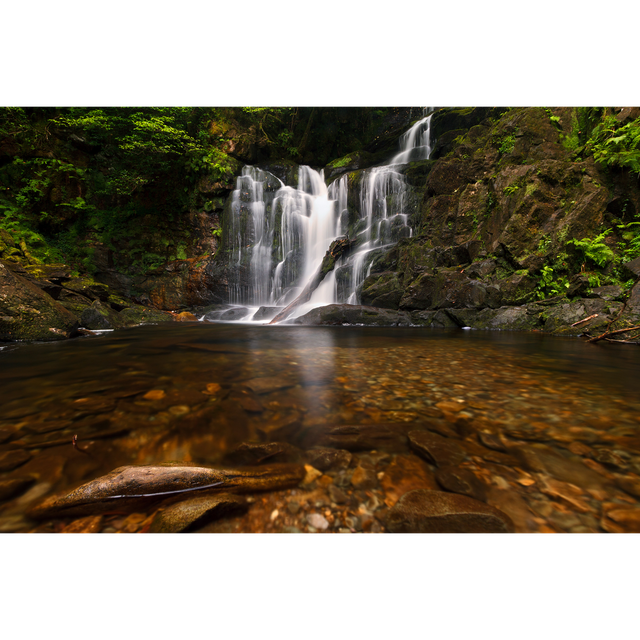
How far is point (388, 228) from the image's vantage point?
43.7 feet

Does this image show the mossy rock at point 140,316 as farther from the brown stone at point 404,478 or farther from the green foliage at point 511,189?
the green foliage at point 511,189

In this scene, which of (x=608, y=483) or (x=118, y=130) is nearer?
(x=608, y=483)

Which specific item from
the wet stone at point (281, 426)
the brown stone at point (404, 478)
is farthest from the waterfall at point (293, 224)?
the brown stone at point (404, 478)

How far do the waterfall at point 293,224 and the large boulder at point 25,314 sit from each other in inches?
351

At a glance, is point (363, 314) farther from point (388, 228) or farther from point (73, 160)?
point (73, 160)

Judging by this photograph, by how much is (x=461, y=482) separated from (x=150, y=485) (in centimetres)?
134

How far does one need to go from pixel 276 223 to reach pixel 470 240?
981cm

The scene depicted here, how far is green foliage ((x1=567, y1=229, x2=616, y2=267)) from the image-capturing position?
22.3 feet

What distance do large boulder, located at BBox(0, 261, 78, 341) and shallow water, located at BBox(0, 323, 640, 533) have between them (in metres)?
1.92

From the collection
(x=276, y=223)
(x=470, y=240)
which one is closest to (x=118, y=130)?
(x=276, y=223)

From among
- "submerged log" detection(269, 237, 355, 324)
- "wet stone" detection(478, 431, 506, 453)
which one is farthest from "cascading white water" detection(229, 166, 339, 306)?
"wet stone" detection(478, 431, 506, 453)

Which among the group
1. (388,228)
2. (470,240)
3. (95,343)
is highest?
(388,228)

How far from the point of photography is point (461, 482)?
1.25m

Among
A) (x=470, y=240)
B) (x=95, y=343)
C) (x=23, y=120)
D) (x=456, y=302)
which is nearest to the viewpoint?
(x=95, y=343)
